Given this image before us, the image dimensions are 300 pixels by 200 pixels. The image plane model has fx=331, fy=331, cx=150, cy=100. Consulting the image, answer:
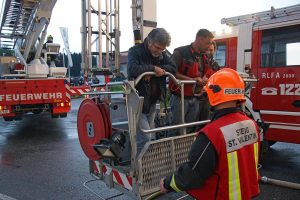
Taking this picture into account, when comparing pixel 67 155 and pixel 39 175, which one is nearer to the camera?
pixel 39 175

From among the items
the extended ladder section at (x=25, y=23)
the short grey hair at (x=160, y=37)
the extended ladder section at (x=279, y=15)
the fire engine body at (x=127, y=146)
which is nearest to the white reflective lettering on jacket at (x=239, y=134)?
the fire engine body at (x=127, y=146)

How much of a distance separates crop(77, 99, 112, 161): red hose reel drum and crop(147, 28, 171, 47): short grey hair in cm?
92

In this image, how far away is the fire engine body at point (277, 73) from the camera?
18.6 ft

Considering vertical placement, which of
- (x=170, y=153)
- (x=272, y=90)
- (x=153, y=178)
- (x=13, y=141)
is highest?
(x=272, y=90)

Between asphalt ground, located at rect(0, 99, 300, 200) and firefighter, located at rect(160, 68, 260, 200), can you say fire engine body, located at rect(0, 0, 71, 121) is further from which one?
firefighter, located at rect(160, 68, 260, 200)

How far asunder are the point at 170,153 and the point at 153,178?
1.03 feet

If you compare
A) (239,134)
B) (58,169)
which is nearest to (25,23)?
(58,169)

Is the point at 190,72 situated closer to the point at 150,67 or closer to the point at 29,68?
the point at 150,67

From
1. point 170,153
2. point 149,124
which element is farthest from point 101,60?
point 170,153

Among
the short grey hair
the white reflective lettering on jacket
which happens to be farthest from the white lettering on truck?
the white reflective lettering on jacket

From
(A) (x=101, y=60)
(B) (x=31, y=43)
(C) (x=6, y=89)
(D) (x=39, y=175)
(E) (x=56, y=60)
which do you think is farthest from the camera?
(E) (x=56, y=60)

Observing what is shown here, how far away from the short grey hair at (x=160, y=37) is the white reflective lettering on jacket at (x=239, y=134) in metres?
1.69

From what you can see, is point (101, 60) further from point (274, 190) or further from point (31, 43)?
point (274, 190)

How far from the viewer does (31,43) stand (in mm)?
10352
